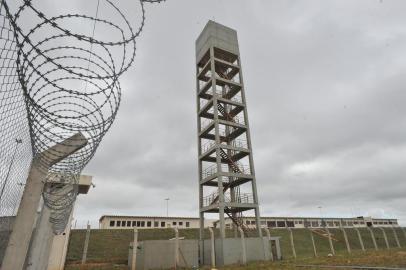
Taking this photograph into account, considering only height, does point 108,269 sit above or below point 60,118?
below

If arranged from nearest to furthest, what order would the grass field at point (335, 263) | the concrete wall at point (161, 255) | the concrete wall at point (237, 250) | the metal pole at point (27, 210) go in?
1. the metal pole at point (27, 210)
2. the grass field at point (335, 263)
3. the concrete wall at point (161, 255)
4. the concrete wall at point (237, 250)

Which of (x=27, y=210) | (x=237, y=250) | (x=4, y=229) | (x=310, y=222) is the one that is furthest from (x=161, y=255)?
(x=310, y=222)

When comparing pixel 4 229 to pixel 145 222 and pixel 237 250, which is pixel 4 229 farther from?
pixel 145 222

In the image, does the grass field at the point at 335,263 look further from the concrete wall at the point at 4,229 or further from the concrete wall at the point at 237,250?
the concrete wall at the point at 4,229

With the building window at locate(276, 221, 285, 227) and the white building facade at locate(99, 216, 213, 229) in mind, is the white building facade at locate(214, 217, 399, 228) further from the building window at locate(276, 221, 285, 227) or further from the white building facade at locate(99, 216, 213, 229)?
the white building facade at locate(99, 216, 213, 229)

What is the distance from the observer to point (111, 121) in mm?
3752

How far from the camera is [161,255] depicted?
19562 millimetres

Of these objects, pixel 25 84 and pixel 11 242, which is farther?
A: pixel 11 242

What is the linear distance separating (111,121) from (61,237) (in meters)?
20.4

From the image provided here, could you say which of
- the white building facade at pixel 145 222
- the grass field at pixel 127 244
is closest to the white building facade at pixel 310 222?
the white building facade at pixel 145 222

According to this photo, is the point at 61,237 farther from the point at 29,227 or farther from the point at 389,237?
the point at 389,237

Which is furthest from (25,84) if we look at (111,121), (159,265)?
(159,265)

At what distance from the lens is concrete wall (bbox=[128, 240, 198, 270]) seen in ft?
63.1

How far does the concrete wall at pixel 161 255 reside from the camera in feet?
63.1
